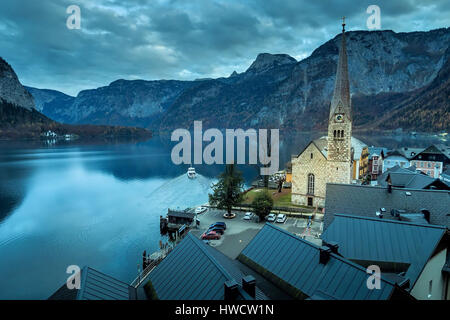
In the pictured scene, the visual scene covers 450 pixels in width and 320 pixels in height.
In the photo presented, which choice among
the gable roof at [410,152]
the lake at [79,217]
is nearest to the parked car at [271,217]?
the lake at [79,217]

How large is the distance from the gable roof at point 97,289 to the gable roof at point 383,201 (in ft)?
55.1

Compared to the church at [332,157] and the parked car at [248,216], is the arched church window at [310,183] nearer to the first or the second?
the church at [332,157]

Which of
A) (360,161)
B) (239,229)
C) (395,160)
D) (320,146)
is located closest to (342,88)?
(320,146)

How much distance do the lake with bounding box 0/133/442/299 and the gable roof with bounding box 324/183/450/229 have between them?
20.8m

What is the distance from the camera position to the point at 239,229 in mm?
34094

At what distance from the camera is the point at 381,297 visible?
9383 mm

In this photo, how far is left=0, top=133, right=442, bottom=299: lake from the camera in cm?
2966

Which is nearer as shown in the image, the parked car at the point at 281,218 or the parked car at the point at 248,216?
the parked car at the point at 281,218

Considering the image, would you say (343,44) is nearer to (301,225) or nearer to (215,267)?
(301,225)

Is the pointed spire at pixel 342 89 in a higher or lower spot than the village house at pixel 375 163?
higher

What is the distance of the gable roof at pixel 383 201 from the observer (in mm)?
21078

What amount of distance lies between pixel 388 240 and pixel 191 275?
10.8m

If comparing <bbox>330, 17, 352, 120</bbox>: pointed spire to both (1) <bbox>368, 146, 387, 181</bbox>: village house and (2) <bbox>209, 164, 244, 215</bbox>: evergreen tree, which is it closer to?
(2) <bbox>209, 164, 244, 215</bbox>: evergreen tree

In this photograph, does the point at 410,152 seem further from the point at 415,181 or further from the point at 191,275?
the point at 191,275
